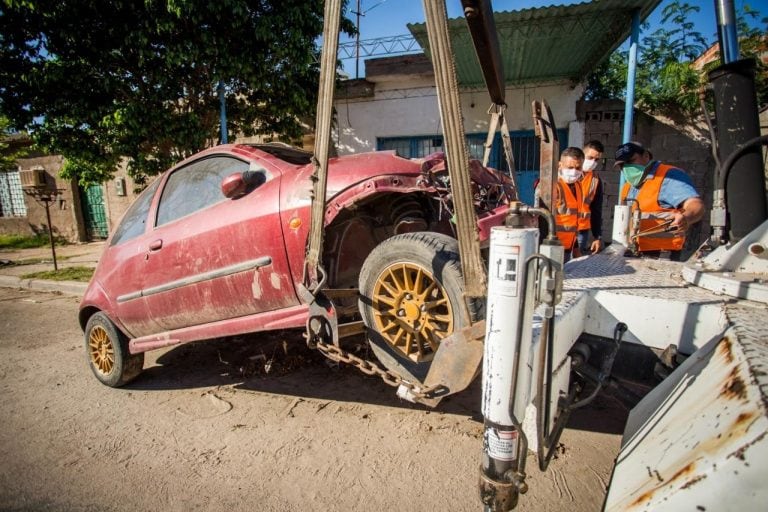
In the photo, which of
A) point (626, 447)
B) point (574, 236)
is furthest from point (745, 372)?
point (574, 236)

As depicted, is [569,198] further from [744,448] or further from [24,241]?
[24,241]

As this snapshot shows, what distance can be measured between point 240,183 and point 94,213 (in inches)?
565

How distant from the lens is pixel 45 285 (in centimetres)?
723

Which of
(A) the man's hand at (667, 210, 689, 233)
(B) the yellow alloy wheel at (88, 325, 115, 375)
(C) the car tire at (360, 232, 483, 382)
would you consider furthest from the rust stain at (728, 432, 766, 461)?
(B) the yellow alloy wheel at (88, 325, 115, 375)

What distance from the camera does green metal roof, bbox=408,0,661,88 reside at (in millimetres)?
5664

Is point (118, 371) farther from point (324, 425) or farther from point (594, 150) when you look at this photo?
point (594, 150)

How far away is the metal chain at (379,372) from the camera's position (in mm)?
1831

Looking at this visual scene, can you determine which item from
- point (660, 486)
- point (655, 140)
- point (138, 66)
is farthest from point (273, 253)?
point (655, 140)

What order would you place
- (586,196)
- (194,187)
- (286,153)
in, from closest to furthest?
(194,187), (286,153), (586,196)

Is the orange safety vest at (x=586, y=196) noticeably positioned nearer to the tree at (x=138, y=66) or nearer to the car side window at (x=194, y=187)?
the car side window at (x=194, y=187)

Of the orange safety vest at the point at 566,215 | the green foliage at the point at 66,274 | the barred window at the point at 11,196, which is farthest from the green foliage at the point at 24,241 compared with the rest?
the orange safety vest at the point at 566,215

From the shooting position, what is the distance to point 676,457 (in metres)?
0.93

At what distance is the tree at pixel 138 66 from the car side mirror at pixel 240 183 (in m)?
4.54

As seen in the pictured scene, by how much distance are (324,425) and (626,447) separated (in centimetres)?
186
